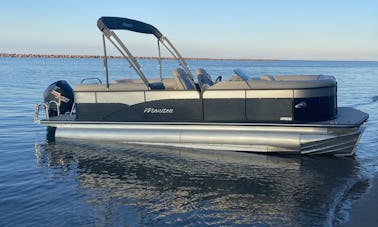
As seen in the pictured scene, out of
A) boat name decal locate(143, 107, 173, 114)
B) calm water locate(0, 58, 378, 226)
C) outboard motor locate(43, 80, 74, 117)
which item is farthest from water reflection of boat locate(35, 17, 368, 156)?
outboard motor locate(43, 80, 74, 117)

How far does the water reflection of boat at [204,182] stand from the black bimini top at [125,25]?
9.60 ft

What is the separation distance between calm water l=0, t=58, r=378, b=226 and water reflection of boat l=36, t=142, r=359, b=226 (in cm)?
1

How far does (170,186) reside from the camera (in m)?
6.91

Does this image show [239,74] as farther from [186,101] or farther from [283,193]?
[283,193]

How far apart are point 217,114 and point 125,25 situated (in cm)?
342

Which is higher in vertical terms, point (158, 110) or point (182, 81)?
point (182, 81)

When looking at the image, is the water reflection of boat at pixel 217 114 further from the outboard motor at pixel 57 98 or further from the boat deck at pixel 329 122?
the outboard motor at pixel 57 98

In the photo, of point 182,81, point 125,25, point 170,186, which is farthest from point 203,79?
point 170,186

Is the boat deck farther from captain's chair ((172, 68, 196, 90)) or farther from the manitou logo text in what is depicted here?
captain's chair ((172, 68, 196, 90))

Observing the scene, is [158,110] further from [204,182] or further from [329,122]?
[329,122]

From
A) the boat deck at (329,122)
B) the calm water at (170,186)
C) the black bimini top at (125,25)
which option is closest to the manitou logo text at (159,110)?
the boat deck at (329,122)

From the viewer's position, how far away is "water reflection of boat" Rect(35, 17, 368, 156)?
8.55m

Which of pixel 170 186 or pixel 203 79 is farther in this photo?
pixel 203 79

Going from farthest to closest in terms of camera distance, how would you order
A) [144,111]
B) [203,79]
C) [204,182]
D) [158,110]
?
[203,79] < [144,111] < [158,110] < [204,182]
